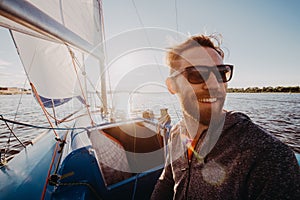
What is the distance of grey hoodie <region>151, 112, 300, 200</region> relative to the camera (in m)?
0.56

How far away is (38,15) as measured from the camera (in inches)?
34.7

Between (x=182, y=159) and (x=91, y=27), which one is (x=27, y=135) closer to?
(x=91, y=27)

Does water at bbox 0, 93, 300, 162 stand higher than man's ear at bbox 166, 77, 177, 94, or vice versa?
man's ear at bbox 166, 77, 177, 94

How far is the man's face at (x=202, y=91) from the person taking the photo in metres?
0.93

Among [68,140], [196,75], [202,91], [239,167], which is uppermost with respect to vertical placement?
[196,75]

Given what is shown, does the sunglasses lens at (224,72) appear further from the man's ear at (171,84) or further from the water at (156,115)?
the water at (156,115)

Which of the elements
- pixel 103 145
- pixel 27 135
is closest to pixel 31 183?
pixel 103 145

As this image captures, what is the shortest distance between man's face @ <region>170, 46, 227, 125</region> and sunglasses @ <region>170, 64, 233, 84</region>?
0.07ft

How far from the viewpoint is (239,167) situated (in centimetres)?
69

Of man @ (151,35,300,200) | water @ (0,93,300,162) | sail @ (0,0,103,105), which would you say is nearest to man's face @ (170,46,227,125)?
man @ (151,35,300,200)

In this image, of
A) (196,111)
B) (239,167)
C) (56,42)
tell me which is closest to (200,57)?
(196,111)

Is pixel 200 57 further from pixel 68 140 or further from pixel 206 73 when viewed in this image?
pixel 68 140

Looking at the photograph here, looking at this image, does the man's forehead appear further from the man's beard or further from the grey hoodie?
the grey hoodie

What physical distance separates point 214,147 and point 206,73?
19.0 inches
